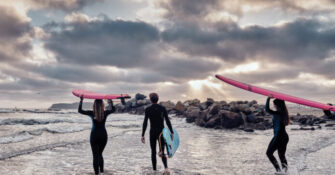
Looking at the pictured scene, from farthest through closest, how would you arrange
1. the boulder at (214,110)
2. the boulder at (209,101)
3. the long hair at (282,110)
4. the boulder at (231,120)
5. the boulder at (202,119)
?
the boulder at (209,101) → the boulder at (214,110) → the boulder at (202,119) → the boulder at (231,120) → the long hair at (282,110)

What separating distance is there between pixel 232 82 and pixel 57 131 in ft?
54.0

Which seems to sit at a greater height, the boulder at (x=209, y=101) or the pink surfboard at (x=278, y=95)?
the pink surfboard at (x=278, y=95)

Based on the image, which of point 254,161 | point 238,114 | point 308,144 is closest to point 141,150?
point 254,161

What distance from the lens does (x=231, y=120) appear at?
22.7 m

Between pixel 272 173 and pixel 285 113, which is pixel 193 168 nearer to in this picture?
pixel 272 173

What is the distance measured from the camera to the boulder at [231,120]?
74.5ft

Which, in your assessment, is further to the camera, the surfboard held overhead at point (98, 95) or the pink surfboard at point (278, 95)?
the surfboard held overhead at point (98, 95)

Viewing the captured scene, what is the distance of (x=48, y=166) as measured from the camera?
8.62 metres

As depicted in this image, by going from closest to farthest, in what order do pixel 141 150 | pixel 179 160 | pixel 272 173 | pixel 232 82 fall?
pixel 232 82 → pixel 272 173 → pixel 179 160 → pixel 141 150

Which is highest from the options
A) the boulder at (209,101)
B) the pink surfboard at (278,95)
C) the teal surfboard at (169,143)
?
the pink surfboard at (278,95)

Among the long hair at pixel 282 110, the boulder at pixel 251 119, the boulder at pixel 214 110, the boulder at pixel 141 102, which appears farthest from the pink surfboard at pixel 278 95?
the boulder at pixel 141 102

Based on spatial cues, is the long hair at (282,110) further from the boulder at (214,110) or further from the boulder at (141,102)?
the boulder at (141,102)

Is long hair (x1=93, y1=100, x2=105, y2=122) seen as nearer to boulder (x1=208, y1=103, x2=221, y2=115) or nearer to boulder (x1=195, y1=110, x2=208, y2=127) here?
boulder (x1=195, y1=110, x2=208, y2=127)

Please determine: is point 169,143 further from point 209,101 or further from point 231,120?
point 209,101
